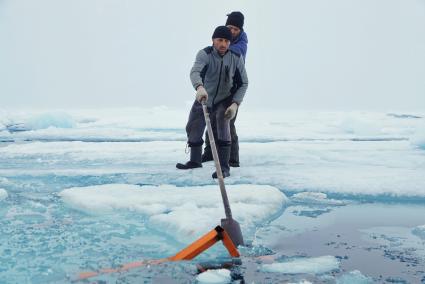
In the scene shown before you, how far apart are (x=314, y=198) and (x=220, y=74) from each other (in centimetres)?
145

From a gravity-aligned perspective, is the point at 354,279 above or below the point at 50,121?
below

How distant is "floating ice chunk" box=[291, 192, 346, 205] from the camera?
4.07m

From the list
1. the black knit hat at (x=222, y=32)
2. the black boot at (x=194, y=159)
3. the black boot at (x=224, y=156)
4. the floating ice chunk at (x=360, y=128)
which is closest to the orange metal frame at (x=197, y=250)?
the black boot at (x=224, y=156)

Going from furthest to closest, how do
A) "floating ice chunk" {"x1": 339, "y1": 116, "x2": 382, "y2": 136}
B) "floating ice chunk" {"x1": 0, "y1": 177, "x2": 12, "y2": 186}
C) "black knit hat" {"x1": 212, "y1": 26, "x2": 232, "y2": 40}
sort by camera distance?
1. "floating ice chunk" {"x1": 339, "y1": 116, "x2": 382, "y2": 136}
2. "floating ice chunk" {"x1": 0, "y1": 177, "x2": 12, "y2": 186}
3. "black knit hat" {"x1": 212, "y1": 26, "x2": 232, "y2": 40}

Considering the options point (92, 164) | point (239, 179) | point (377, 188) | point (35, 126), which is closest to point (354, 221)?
point (377, 188)

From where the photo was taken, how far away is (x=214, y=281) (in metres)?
2.30

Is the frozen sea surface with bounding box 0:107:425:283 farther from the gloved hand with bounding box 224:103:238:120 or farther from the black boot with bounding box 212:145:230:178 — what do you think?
the gloved hand with bounding box 224:103:238:120

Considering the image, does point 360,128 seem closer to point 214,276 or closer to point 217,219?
point 217,219

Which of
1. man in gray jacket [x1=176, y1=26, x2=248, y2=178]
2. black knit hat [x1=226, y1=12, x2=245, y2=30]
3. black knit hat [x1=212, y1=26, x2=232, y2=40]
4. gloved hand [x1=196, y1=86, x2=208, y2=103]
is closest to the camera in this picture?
gloved hand [x1=196, y1=86, x2=208, y2=103]

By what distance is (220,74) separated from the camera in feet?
15.7

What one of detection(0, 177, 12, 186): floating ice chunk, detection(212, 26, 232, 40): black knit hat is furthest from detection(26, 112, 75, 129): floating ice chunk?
detection(212, 26, 232, 40): black knit hat

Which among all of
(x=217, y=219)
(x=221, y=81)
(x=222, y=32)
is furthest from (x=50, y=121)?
(x=217, y=219)

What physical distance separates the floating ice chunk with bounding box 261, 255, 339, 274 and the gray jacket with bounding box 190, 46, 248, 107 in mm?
2367

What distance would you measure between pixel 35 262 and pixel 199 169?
8.98 ft
